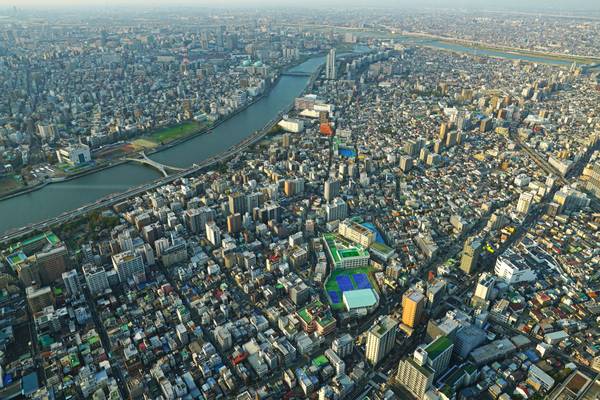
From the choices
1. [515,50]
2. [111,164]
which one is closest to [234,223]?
[111,164]

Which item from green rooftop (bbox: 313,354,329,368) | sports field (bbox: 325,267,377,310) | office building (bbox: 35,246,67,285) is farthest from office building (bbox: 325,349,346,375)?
office building (bbox: 35,246,67,285)

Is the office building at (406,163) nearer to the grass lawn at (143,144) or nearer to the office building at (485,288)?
the office building at (485,288)

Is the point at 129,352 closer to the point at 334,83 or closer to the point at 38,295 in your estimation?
the point at 38,295

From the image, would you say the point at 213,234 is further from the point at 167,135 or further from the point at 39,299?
the point at 167,135


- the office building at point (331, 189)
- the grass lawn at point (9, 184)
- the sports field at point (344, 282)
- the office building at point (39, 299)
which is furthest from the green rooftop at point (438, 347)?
the grass lawn at point (9, 184)

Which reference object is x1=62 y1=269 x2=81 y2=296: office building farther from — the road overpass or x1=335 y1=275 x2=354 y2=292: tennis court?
the road overpass

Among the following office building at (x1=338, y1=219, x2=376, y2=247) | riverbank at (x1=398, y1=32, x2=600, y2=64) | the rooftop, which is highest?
office building at (x1=338, y1=219, x2=376, y2=247)
